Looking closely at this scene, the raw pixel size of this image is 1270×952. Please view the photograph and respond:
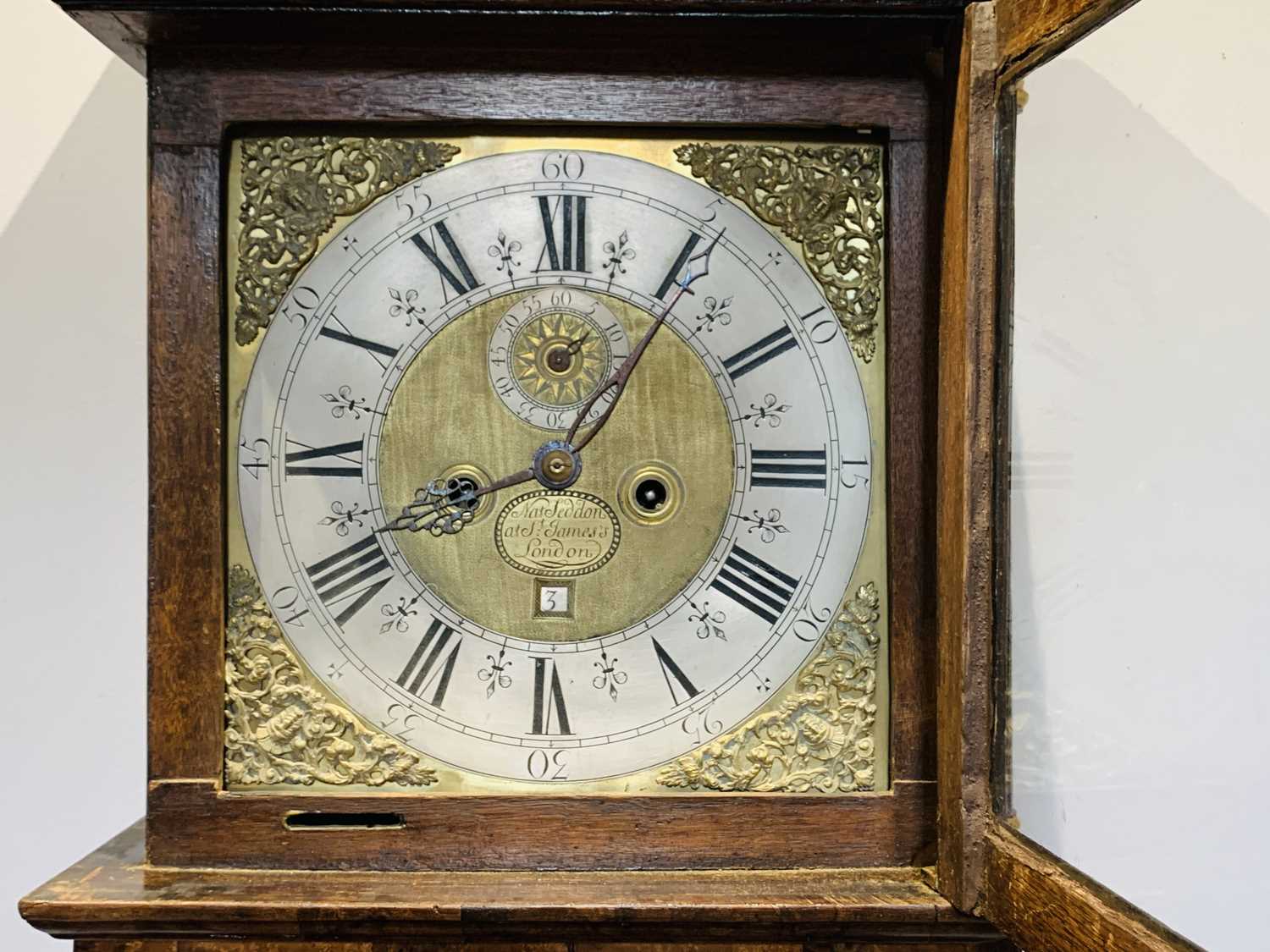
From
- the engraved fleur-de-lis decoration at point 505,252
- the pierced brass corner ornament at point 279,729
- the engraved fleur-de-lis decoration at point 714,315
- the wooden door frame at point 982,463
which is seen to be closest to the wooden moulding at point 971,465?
the wooden door frame at point 982,463

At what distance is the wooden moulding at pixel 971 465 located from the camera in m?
1.31

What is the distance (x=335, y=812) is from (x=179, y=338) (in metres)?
0.59

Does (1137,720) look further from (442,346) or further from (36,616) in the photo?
(36,616)

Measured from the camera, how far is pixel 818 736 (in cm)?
146

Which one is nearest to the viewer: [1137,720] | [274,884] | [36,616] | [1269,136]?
[1269,136]

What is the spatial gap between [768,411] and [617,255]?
10.4 inches

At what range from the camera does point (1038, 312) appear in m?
1.25

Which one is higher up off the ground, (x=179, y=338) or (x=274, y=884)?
(x=179, y=338)

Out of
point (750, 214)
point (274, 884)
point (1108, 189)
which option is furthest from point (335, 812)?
point (1108, 189)

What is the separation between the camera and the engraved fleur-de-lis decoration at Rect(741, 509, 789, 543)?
A: 4.85ft

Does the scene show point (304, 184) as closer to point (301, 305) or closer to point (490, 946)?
point (301, 305)

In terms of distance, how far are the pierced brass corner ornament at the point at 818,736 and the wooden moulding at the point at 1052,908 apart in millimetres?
205

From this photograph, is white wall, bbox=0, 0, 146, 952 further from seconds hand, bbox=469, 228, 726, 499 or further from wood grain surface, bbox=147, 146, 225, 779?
seconds hand, bbox=469, 228, 726, 499

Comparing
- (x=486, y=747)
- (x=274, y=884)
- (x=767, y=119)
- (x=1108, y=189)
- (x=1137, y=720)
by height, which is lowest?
(x=274, y=884)
